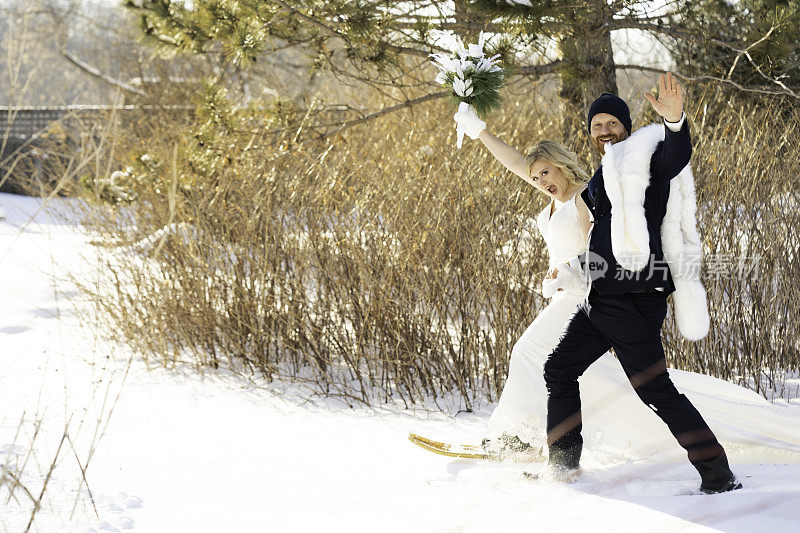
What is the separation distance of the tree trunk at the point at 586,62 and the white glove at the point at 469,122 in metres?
1.65

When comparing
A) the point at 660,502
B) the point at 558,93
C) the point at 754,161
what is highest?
the point at 558,93

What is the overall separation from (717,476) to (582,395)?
0.62m

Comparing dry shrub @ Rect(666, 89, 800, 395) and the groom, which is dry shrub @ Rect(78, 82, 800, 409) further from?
the groom

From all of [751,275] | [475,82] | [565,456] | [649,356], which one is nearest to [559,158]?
[475,82]

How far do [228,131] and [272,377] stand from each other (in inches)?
78.9

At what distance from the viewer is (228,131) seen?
5664 millimetres

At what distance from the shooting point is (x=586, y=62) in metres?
5.81

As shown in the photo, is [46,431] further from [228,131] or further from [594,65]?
[594,65]

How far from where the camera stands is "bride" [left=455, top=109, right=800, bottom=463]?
2.78 meters

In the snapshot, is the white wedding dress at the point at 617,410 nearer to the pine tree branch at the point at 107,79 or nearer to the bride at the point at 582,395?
the bride at the point at 582,395

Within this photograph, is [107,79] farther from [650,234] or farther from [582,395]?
[650,234]

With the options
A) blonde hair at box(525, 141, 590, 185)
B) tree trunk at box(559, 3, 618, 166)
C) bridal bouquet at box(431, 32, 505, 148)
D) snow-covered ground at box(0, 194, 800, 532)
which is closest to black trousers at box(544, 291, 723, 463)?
snow-covered ground at box(0, 194, 800, 532)

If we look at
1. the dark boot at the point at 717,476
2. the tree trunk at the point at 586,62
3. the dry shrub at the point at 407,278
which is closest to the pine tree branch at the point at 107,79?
the tree trunk at the point at 586,62

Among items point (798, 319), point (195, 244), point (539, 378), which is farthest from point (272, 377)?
point (798, 319)
